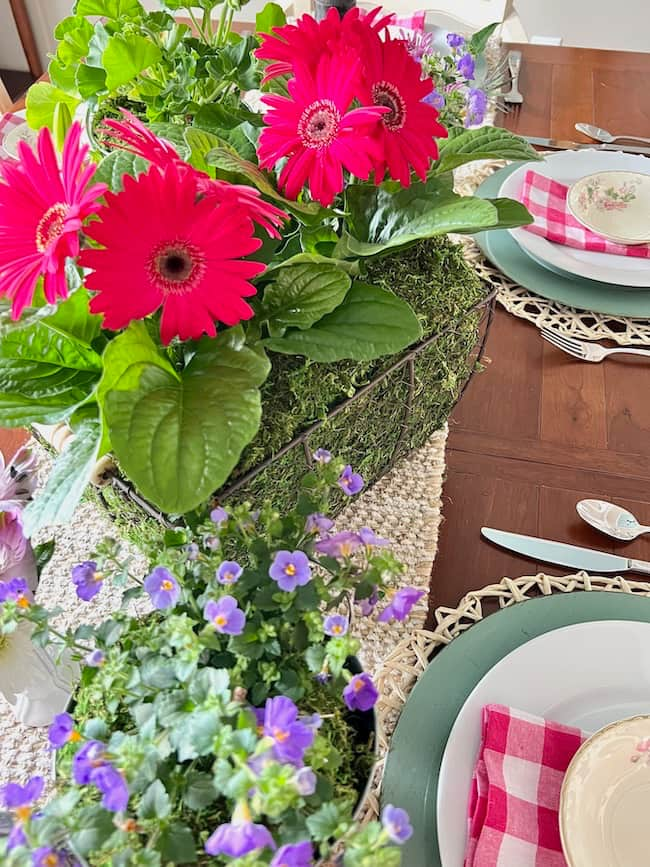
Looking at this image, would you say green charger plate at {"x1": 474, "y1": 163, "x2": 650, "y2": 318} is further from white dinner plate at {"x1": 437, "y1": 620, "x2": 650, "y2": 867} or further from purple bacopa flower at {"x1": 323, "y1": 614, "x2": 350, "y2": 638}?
purple bacopa flower at {"x1": 323, "y1": 614, "x2": 350, "y2": 638}

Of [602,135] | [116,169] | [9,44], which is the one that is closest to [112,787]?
[116,169]

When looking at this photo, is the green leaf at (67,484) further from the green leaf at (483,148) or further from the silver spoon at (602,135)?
the silver spoon at (602,135)

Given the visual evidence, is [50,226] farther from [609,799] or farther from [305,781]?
[609,799]

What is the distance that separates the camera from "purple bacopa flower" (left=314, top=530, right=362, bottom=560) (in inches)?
14.7

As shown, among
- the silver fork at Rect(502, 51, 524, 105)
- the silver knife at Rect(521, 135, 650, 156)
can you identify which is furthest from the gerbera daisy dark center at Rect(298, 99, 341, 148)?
the silver fork at Rect(502, 51, 524, 105)

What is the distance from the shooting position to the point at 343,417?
1.66 feet

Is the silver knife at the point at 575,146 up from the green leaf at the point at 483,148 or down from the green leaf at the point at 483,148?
down

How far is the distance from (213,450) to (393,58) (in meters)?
0.26

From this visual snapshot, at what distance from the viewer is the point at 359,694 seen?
346 mm

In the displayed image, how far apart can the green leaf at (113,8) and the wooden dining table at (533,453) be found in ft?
1.32

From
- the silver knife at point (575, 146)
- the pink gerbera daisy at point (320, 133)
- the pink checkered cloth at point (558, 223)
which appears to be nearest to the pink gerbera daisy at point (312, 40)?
the pink gerbera daisy at point (320, 133)

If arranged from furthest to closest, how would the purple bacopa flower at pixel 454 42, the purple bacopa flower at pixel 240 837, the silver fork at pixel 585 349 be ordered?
the purple bacopa flower at pixel 454 42, the silver fork at pixel 585 349, the purple bacopa flower at pixel 240 837

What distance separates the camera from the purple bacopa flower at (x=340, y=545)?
374mm

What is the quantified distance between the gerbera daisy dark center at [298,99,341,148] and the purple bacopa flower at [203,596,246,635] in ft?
0.83
